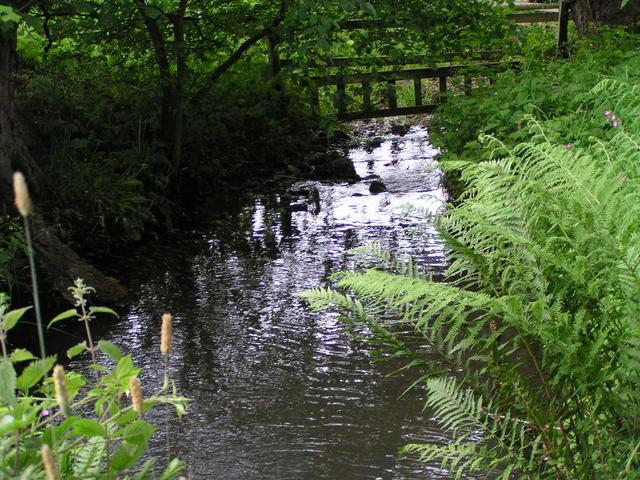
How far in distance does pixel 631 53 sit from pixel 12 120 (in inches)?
199

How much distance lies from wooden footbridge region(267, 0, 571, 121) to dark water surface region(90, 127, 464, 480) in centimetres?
129

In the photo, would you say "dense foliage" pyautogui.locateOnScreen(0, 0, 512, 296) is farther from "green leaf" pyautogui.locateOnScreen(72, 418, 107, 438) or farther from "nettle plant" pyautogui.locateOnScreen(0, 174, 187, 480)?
"green leaf" pyautogui.locateOnScreen(72, 418, 107, 438)

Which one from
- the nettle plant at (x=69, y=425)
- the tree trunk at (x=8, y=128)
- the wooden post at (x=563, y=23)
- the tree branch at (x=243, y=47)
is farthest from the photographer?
the wooden post at (x=563, y=23)

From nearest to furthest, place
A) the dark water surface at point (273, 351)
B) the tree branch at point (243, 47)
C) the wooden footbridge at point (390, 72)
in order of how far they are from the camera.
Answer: the dark water surface at point (273, 351), the wooden footbridge at point (390, 72), the tree branch at point (243, 47)

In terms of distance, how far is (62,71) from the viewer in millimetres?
8648

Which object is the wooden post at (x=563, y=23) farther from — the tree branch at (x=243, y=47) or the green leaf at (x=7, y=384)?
the green leaf at (x=7, y=384)

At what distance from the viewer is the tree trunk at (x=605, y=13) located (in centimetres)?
1023

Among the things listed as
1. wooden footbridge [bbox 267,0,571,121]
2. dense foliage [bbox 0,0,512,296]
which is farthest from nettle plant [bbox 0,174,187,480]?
wooden footbridge [bbox 267,0,571,121]

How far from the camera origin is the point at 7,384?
1539mm

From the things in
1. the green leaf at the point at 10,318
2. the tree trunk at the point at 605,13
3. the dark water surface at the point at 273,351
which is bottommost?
the dark water surface at the point at 273,351

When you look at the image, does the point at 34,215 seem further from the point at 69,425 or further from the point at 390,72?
the point at 69,425

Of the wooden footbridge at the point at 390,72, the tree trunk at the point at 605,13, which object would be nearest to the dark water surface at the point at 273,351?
the wooden footbridge at the point at 390,72

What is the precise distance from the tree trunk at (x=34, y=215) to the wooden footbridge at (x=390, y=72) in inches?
88.7

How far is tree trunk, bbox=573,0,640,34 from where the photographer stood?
1023 cm
